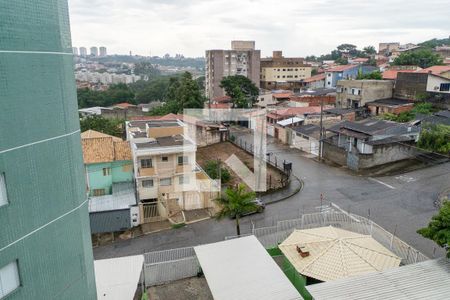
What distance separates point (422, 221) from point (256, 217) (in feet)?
28.9

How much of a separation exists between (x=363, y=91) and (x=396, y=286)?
121 ft

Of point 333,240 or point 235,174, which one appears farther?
point 235,174

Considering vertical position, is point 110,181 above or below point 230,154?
above

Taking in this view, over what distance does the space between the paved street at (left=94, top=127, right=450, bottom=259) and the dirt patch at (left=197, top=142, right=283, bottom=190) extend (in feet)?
6.21

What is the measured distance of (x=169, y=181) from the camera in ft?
71.9

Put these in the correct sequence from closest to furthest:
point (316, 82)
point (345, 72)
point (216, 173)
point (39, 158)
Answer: point (39, 158) < point (216, 173) < point (345, 72) < point (316, 82)

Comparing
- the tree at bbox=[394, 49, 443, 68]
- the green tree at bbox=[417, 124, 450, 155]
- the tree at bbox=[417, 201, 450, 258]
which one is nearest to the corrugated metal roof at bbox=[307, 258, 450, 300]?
the tree at bbox=[417, 201, 450, 258]

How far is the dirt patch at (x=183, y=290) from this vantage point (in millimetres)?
13180

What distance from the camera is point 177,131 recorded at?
84.2ft

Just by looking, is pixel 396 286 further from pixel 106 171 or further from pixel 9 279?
pixel 106 171

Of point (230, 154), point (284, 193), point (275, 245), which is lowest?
point (284, 193)

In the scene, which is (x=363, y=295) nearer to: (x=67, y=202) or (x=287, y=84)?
(x=67, y=202)

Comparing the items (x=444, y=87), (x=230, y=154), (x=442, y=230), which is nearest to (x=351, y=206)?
(x=442, y=230)

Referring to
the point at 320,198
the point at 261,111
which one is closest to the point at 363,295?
the point at 320,198
